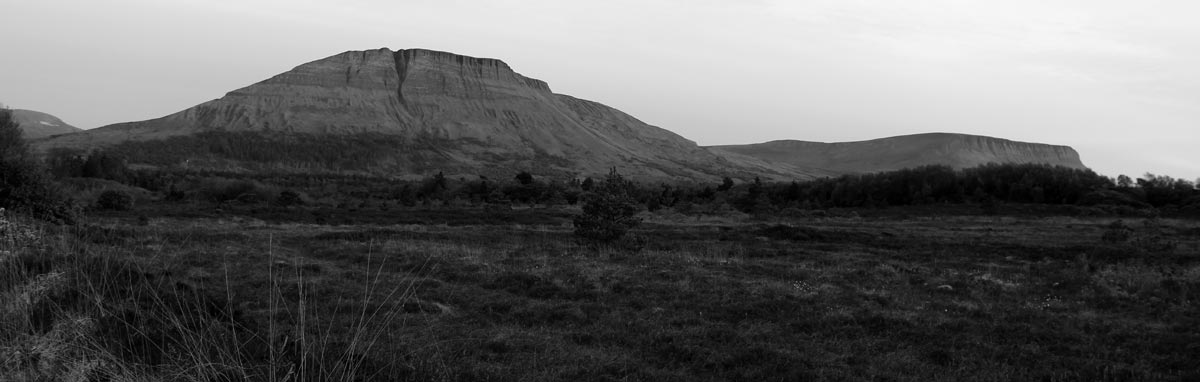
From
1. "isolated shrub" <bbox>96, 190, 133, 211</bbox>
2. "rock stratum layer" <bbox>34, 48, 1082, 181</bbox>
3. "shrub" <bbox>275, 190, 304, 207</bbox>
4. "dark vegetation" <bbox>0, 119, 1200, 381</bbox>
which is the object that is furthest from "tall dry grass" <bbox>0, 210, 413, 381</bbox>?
"rock stratum layer" <bbox>34, 48, 1082, 181</bbox>

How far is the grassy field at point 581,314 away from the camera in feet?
14.4

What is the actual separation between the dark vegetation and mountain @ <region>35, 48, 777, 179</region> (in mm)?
92811

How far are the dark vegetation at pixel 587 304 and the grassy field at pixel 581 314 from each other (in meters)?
0.04

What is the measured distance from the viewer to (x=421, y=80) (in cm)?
15850

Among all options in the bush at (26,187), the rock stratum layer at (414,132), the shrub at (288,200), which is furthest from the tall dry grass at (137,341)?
the rock stratum layer at (414,132)

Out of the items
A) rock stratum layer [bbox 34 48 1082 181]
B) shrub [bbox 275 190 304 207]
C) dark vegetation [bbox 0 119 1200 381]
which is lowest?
shrub [bbox 275 190 304 207]

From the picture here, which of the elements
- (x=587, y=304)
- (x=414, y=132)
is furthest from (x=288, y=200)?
(x=414, y=132)

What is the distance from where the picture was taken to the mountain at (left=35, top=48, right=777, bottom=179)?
365ft

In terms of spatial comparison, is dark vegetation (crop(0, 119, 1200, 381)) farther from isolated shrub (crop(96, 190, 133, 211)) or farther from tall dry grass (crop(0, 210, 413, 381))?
isolated shrub (crop(96, 190, 133, 211))

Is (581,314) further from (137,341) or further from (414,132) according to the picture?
(414,132)

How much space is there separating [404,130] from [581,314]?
13466 cm

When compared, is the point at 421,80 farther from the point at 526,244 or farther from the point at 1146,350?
the point at 1146,350

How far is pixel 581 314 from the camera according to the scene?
9.40 metres

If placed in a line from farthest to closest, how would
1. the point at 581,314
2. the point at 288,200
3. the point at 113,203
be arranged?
1. the point at 288,200
2. the point at 113,203
3. the point at 581,314
